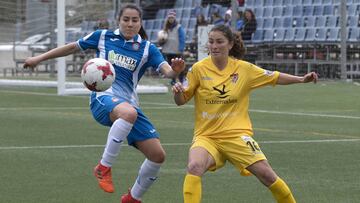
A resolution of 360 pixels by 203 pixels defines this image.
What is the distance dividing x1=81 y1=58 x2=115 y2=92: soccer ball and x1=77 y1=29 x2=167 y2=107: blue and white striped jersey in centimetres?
26

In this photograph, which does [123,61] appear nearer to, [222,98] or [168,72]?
[168,72]

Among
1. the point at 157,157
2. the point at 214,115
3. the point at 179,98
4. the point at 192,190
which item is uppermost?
the point at 179,98

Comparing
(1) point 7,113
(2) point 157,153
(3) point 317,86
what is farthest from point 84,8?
(2) point 157,153

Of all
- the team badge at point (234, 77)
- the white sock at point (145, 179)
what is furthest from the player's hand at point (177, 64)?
the white sock at point (145, 179)

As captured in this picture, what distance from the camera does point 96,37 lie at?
8922 mm

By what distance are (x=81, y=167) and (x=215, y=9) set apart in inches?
885

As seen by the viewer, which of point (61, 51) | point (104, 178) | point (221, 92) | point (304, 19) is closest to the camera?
point (221, 92)

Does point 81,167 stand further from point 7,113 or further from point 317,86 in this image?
point 317,86

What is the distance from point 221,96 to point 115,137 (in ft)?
3.64

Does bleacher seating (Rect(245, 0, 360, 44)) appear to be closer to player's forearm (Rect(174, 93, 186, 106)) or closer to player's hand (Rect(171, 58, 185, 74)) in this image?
player's hand (Rect(171, 58, 185, 74))

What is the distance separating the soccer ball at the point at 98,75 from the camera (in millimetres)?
8195

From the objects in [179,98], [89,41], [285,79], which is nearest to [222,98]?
[179,98]

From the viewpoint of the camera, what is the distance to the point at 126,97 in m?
8.62

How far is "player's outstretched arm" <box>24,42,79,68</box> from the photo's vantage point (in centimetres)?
852
